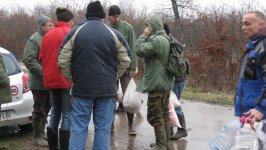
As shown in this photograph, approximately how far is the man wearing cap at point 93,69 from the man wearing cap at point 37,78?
1357mm

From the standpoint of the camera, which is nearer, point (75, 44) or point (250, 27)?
point (250, 27)

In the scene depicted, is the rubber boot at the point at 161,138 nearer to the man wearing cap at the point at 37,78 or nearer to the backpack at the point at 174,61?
the backpack at the point at 174,61

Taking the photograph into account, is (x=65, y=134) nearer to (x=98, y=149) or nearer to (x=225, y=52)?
(x=98, y=149)

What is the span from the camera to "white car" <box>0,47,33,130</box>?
667 cm

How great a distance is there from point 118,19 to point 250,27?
357 centimetres

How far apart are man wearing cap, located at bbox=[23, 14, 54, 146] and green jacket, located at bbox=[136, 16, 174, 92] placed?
1465 mm

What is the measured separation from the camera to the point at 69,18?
5629 mm

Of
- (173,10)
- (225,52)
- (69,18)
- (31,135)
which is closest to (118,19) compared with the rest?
(69,18)

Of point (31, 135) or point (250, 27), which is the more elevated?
point (250, 27)

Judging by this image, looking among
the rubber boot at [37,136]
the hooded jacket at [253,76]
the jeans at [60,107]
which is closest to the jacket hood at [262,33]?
the hooded jacket at [253,76]

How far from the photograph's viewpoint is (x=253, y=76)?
13.0ft

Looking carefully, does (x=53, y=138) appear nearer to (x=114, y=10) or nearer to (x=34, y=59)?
(x=34, y=59)

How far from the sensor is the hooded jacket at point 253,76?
3.85 m

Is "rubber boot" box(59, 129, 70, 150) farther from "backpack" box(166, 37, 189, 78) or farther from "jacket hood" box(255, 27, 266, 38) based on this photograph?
"jacket hood" box(255, 27, 266, 38)
